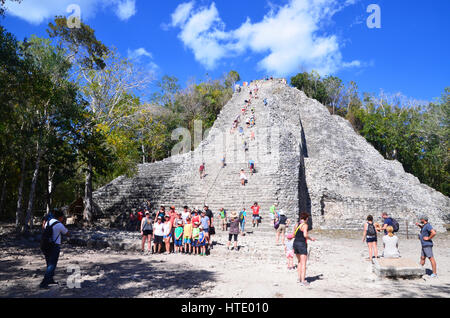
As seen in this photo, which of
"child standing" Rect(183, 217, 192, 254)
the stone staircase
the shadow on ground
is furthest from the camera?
the stone staircase

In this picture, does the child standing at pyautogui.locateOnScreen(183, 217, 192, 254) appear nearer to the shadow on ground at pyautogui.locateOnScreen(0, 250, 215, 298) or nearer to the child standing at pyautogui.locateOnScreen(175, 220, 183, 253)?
the child standing at pyautogui.locateOnScreen(175, 220, 183, 253)

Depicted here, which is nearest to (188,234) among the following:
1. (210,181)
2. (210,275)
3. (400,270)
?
(210,275)

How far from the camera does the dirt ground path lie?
597 centimetres

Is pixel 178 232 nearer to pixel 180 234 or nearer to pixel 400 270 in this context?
pixel 180 234

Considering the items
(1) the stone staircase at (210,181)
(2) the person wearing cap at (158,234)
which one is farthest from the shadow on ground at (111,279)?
(1) the stone staircase at (210,181)

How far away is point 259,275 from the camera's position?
7547mm

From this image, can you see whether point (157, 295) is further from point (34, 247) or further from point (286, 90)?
point (286, 90)

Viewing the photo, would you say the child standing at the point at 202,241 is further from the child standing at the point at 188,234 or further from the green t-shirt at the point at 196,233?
the child standing at the point at 188,234

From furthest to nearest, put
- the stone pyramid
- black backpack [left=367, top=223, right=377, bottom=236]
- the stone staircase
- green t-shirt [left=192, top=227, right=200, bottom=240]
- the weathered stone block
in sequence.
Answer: the stone pyramid, the stone staircase, green t-shirt [left=192, top=227, right=200, bottom=240], black backpack [left=367, top=223, right=377, bottom=236], the weathered stone block

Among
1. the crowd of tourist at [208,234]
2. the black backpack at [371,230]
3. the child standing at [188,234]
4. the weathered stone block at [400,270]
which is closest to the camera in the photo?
the crowd of tourist at [208,234]

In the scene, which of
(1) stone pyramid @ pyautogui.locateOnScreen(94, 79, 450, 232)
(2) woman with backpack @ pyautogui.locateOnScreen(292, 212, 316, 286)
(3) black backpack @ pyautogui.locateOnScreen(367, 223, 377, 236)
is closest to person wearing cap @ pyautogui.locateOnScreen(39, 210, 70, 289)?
(2) woman with backpack @ pyautogui.locateOnScreen(292, 212, 316, 286)

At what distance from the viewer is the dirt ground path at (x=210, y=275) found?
5.97 m

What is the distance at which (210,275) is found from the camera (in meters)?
7.55
